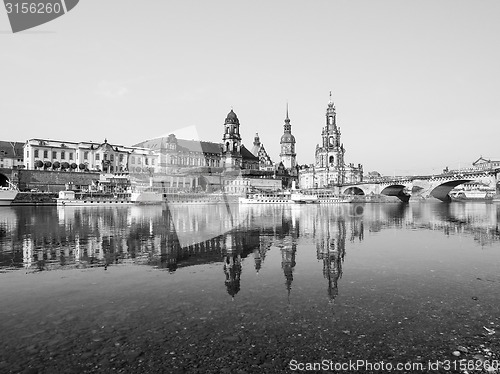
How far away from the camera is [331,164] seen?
159000mm

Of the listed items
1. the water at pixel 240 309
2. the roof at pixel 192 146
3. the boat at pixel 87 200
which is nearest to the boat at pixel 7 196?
the boat at pixel 87 200

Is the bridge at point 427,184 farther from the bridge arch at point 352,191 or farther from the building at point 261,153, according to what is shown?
the building at point 261,153

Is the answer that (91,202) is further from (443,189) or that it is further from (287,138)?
(287,138)

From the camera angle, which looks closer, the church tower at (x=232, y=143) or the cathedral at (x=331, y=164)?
the church tower at (x=232, y=143)

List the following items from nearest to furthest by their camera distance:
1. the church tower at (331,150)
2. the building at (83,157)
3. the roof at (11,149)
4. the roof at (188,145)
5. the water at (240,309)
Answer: the water at (240,309) < the building at (83,157) < the roof at (11,149) < the roof at (188,145) < the church tower at (331,150)

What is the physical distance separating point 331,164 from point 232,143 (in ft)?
162

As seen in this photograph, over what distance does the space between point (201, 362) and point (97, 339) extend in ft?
7.83

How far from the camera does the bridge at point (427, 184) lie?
303 ft

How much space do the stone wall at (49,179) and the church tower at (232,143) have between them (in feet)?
168

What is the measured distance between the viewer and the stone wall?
90.7 metres

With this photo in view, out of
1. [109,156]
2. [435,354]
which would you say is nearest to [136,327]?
[435,354]

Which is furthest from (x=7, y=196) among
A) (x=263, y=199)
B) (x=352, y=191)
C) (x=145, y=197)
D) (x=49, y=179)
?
(x=352, y=191)

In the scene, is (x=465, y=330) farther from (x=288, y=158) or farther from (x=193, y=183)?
(x=288, y=158)

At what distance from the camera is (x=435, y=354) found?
6.63m
